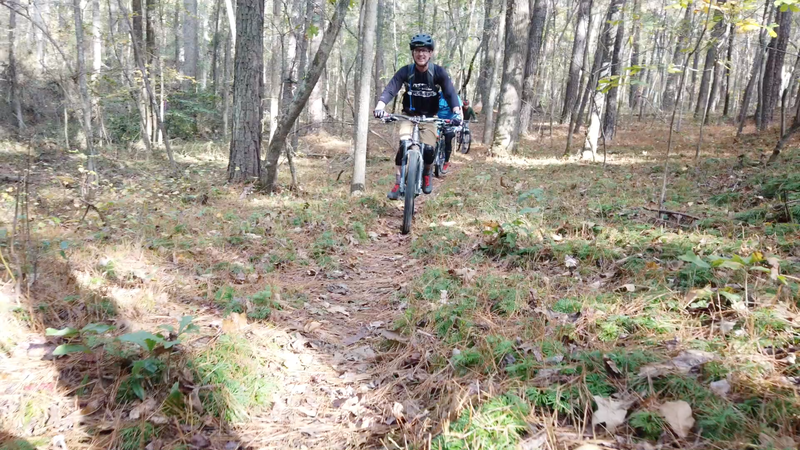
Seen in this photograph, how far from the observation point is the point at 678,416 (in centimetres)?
185

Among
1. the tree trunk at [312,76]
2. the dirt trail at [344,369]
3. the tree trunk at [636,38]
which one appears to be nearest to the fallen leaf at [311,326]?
the dirt trail at [344,369]

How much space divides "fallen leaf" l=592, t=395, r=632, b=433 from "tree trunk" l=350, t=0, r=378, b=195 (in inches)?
238

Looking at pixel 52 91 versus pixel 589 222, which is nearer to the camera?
pixel 589 222

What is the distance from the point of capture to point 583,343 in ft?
8.32

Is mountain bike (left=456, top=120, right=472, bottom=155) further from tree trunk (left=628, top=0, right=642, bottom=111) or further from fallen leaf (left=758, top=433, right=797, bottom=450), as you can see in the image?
fallen leaf (left=758, top=433, right=797, bottom=450)

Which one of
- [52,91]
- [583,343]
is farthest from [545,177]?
[52,91]

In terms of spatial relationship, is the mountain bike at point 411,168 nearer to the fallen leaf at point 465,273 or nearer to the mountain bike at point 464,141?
the fallen leaf at point 465,273

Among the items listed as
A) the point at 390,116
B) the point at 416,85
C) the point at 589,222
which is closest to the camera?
the point at 589,222

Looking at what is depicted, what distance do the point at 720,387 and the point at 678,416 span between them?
288mm

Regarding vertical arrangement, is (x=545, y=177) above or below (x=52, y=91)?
below

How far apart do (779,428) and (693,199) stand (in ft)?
16.8

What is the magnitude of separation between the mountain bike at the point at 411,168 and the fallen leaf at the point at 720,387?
4.14 m

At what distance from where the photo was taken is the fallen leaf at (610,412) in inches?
75.6

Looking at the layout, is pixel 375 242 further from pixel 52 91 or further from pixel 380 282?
pixel 52 91
